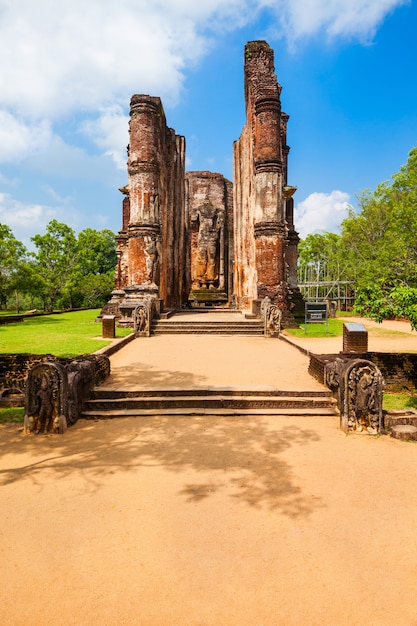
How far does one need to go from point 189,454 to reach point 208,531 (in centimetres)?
132

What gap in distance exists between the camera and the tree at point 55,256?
31406 mm

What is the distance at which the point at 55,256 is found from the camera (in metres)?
31.7

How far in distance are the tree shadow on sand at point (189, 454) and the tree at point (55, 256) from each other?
28797mm

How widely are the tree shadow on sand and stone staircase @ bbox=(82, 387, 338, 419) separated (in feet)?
0.69

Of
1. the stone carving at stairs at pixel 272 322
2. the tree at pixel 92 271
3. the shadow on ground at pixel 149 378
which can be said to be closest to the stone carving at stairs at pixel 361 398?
the shadow on ground at pixel 149 378

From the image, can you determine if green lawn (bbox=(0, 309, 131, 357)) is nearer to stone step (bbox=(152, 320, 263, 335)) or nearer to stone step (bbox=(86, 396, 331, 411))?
stone step (bbox=(152, 320, 263, 335))

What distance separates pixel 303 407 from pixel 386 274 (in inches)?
95.2

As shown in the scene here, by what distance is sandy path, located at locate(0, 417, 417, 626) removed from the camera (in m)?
2.08

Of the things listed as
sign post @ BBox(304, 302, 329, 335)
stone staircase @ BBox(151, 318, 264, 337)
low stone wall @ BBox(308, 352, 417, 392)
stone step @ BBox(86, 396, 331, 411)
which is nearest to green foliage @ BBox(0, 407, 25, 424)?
stone step @ BBox(86, 396, 331, 411)

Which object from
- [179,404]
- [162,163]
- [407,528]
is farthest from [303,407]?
[162,163]

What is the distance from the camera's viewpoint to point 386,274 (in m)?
5.90

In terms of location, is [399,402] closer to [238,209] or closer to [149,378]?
[149,378]

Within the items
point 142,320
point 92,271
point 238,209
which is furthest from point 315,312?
point 92,271

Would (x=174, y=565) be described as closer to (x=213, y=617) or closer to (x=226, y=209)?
(x=213, y=617)
